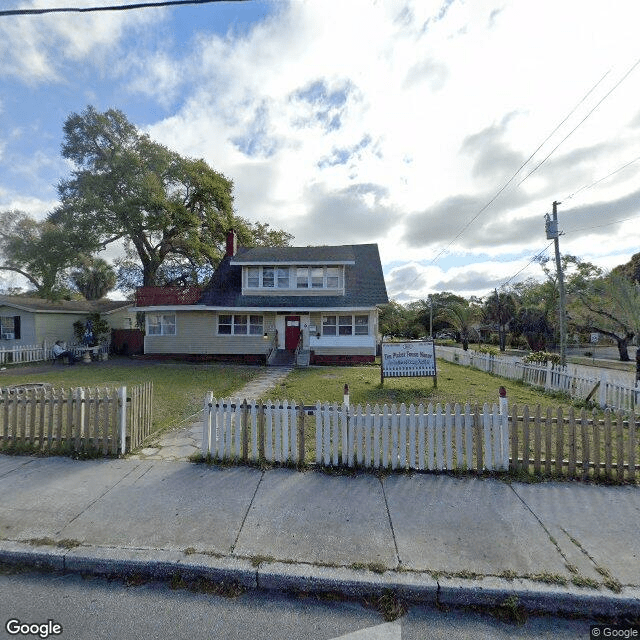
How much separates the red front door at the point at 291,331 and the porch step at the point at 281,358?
1.45ft

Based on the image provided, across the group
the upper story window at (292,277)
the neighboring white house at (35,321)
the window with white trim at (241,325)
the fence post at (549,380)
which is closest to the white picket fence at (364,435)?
the fence post at (549,380)

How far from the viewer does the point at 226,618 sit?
7.79 feet

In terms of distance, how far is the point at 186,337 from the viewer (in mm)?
19062

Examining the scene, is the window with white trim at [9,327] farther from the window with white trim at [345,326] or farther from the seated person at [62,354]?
the window with white trim at [345,326]

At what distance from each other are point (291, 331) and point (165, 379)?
25.4 feet

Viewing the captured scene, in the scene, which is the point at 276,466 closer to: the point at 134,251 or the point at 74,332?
the point at 74,332

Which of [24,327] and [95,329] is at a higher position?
→ [24,327]

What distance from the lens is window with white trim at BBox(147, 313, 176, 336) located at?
19328mm

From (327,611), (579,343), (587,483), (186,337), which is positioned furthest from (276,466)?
(579,343)

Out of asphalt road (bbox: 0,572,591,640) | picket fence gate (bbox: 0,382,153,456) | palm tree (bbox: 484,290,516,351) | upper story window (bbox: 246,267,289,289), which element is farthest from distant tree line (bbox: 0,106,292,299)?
palm tree (bbox: 484,290,516,351)

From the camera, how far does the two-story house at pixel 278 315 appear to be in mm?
18234

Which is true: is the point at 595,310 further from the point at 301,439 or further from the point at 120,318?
the point at 120,318

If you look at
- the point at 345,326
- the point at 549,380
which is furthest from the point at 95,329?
the point at 549,380

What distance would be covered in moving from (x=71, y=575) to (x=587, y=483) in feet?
19.0
